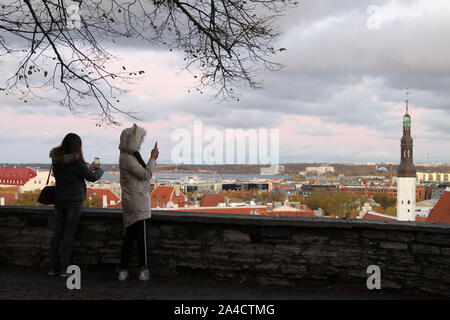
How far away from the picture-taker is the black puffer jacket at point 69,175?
4.55 metres

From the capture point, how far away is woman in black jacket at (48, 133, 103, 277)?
15.0 feet

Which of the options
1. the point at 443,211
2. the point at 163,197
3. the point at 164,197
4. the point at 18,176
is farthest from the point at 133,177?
the point at 18,176

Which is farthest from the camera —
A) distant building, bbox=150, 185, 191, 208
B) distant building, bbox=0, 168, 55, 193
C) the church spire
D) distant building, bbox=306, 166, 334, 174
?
distant building, bbox=306, 166, 334, 174

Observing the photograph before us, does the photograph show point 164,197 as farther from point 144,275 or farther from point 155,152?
point 155,152

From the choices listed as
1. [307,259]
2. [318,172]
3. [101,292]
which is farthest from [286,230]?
[318,172]

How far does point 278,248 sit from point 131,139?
5.74 ft

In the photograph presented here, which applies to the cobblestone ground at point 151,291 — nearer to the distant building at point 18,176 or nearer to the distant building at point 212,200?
the distant building at point 212,200

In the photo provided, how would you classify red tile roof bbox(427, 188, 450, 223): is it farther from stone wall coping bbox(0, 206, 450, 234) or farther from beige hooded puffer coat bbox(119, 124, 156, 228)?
beige hooded puffer coat bbox(119, 124, 156, 228)

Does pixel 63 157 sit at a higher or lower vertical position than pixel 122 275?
higher

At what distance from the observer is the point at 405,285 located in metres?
4.21

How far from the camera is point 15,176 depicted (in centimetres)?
7162

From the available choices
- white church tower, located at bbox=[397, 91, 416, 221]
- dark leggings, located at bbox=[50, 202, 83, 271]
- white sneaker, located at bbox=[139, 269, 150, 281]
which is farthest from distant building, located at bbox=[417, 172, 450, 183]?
dark leggings, located at bbox=[50, 202, 83, 271]

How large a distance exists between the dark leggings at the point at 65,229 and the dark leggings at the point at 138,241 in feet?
1.88

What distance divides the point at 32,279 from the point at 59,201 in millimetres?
857
